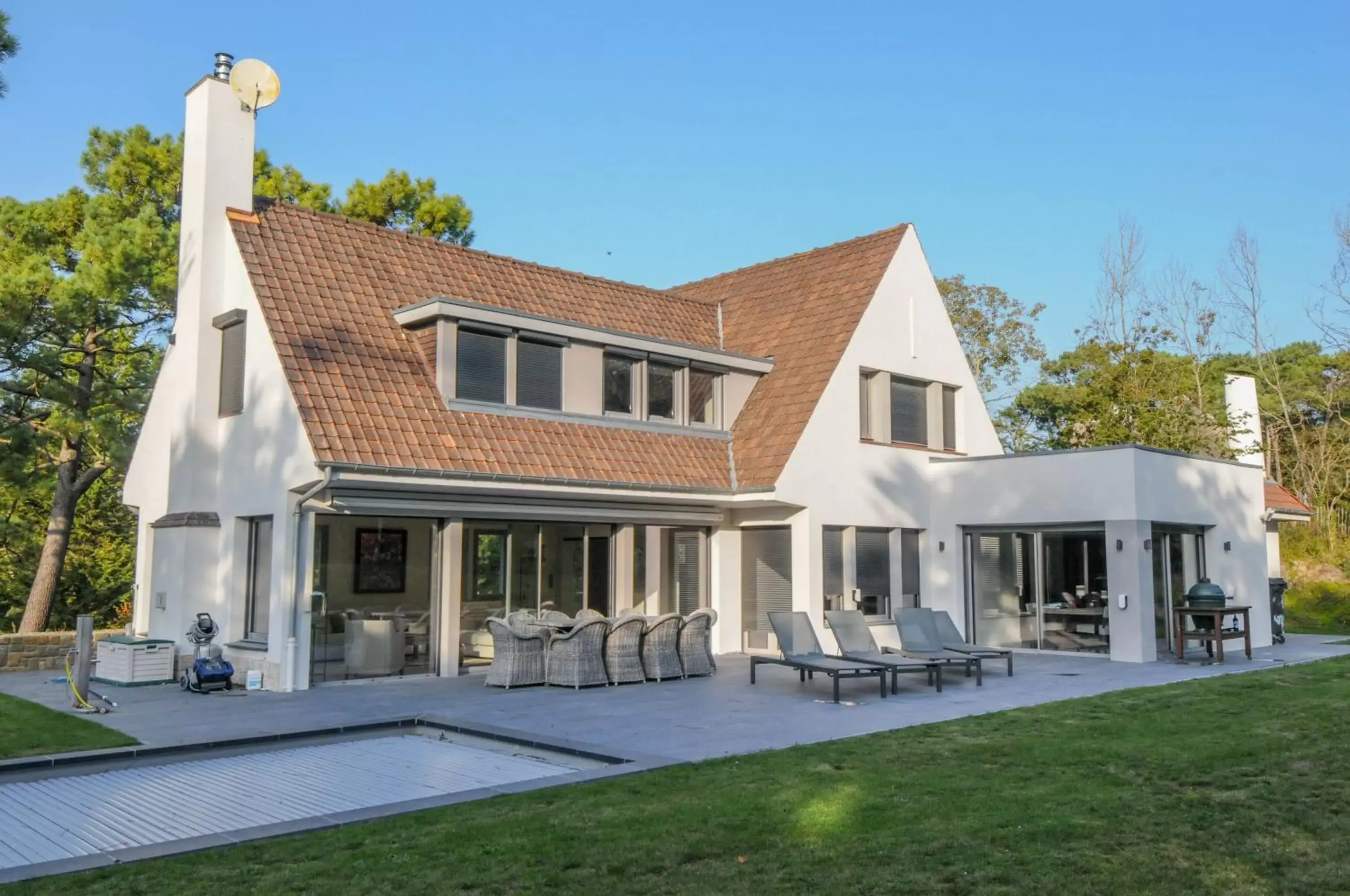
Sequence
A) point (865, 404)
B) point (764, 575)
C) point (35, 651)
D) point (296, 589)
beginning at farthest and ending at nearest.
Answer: point (865, 404), point (764, 575), point (35, 651), point (296, 589)

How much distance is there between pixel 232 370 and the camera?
1664 centimetres

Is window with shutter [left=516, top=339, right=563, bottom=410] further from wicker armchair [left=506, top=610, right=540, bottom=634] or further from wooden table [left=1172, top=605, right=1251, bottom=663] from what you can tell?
wooden table [left=1172, top=605, right=1251, bottom=663]

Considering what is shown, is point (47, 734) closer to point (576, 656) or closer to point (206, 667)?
point (206, 667)

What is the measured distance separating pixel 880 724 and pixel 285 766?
590 centimetres

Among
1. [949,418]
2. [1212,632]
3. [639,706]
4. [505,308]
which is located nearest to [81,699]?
[639,706]

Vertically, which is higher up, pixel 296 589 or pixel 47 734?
pixel 296 589

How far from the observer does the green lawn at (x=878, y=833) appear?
19.2 ft

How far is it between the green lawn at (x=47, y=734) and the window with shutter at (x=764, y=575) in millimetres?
11118

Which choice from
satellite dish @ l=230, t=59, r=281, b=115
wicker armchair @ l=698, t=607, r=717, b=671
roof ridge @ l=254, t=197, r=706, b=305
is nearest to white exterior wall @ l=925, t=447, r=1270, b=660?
wicker armchair @ l=698, t=607, r=717, b=671

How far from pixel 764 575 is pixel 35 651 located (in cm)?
1181

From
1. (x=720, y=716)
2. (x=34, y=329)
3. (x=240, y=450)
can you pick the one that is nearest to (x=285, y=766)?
(x=720, y=716)

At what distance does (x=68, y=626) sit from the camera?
34281mm

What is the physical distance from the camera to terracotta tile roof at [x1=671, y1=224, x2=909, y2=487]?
19734 mm

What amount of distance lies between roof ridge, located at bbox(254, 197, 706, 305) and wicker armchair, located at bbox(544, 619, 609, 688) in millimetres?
7582
